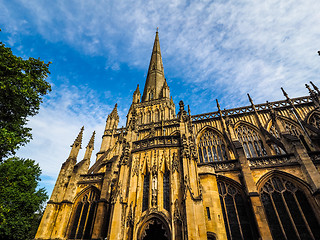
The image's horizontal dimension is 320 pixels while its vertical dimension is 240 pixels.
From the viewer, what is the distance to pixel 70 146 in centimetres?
1705

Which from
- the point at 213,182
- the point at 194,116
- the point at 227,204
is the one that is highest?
the point at 194,116

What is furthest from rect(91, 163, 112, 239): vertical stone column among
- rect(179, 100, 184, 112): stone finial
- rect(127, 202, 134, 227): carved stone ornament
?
rect(179, 100, 184, 112): stone finial

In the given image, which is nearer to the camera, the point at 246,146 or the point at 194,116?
the point at 246,146

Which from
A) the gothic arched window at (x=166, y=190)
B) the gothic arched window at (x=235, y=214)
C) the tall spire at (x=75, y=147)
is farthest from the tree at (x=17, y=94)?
the gothic arched window at (x=235, y=214)

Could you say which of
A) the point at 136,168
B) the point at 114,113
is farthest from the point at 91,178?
the point at 114,113

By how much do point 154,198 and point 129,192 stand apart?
171cm

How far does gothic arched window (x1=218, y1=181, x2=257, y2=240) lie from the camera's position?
34.3 feet

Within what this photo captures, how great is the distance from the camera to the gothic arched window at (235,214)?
34.3 feet

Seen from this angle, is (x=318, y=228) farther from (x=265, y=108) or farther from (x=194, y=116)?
(x=194, y=116)

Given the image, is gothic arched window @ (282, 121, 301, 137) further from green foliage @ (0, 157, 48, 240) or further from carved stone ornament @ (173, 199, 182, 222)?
green foliage @ (0, 157, 48, 240)

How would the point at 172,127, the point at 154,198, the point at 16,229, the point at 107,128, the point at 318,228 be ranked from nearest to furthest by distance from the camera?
the point at 318,228 → the point at 154,198 → the point at 16,229 → the point at 172,127 → the point at 107,128

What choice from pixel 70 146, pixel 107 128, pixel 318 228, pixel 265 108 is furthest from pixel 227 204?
pixel 107 128

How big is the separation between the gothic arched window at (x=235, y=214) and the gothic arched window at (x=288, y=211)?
120 cm

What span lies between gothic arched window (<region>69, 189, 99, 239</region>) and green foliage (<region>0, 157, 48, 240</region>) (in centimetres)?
588
